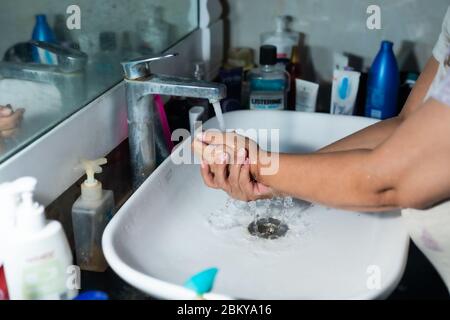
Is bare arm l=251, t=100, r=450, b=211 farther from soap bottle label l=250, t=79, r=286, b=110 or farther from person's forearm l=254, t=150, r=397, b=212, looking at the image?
soap bottle label l=250, t=79, r=286, b=110

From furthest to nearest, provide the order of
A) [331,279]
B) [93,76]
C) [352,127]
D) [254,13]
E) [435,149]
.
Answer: [254,13] < [352,127] < [93,76] < [331,279] < [435,149]

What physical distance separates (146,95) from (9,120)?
220 mm

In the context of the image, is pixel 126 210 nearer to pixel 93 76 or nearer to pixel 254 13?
pixel 93 76

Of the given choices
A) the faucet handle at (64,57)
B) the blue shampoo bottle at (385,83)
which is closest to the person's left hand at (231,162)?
the faucet handle at (64,57)

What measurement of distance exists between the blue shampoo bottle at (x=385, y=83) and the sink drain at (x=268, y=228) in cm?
53

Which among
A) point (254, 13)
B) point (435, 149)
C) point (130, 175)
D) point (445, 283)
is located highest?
point (254, 13)

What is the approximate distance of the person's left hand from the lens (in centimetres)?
84

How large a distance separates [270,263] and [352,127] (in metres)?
0.45

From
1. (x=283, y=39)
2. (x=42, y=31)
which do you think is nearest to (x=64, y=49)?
(x=42, y=31)

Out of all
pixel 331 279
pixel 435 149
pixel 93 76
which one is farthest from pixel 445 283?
pixel 93 76

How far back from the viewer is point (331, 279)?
79 centimetres

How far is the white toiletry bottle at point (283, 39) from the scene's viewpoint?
144 cm

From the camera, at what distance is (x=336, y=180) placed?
699 millimetres

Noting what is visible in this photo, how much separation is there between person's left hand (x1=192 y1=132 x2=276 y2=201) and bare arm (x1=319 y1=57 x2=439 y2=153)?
198 mm
